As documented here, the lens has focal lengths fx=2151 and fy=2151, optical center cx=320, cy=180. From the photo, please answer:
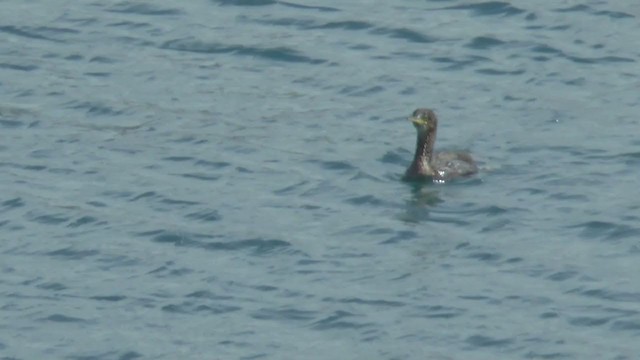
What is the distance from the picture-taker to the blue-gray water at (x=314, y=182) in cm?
1648

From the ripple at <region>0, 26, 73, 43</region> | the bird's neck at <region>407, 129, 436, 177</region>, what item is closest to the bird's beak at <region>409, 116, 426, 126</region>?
the bird's neck at <region>407, 129, 436, 177</region>

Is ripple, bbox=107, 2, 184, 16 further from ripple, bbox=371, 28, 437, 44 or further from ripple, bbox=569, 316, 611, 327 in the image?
ripple, bbox=569, 316, 611, 327

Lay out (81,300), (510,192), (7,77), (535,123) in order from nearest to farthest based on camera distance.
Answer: (81,300) < (510,192) < (535,123) < (7,77)

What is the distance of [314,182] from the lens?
20.2m

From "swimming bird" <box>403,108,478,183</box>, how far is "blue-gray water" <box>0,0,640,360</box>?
0.22m

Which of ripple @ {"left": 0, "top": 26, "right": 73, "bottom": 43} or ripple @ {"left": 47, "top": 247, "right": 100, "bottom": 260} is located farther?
ripple @ {"left": 0, "top": 26, "right": 73, "bottom": 43}

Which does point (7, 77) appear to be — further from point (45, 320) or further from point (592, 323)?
point (592, 323)

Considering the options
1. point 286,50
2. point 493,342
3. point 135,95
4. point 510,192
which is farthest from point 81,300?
point 286,50

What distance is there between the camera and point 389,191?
20.3 metres

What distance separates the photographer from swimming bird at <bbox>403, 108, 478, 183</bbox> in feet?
67.7

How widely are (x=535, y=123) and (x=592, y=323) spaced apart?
5764 mm

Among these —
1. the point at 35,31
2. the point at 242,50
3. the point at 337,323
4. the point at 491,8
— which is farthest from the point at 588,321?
the point at 35,31

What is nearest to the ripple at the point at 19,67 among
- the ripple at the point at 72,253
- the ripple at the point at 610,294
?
the ripple at the point at 72,253

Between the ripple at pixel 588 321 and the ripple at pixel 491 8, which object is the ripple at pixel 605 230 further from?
the ripple at pixel 491 8
